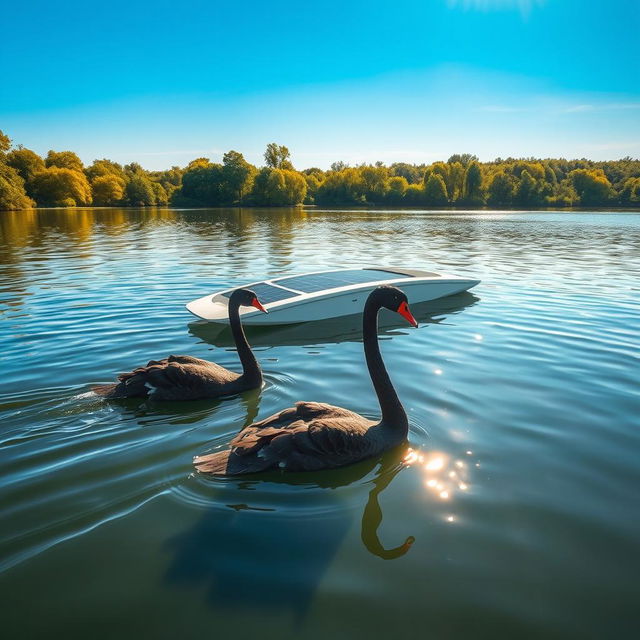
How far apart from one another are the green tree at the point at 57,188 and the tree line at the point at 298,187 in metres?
0.18

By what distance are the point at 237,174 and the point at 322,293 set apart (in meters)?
108

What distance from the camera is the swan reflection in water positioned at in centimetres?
322

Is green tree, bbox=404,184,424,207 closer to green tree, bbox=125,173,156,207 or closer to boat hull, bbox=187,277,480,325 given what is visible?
green tree, bbox=125,173,156,207

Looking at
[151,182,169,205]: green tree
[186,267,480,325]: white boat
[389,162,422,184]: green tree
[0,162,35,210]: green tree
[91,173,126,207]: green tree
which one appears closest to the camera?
[186,267,480,325]: white boat

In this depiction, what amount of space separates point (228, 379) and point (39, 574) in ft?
11.2

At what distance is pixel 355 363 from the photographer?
8047 millimetres

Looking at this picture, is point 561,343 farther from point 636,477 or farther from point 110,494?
point 110,494

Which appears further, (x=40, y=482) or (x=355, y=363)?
(x=355, y=363)

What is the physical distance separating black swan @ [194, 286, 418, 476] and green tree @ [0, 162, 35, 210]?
76364 millimetres

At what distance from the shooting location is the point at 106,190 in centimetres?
10844

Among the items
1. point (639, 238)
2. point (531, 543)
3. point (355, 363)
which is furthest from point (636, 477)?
point (639, 238)

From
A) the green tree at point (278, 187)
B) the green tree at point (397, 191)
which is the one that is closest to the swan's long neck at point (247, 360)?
the green tree at point (278, 187)

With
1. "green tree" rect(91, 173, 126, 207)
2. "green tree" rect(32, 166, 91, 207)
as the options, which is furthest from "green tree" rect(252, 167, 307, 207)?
"green tree" rect(32, 166, 91, 207)

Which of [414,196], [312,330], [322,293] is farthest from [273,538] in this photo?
[414,196]
